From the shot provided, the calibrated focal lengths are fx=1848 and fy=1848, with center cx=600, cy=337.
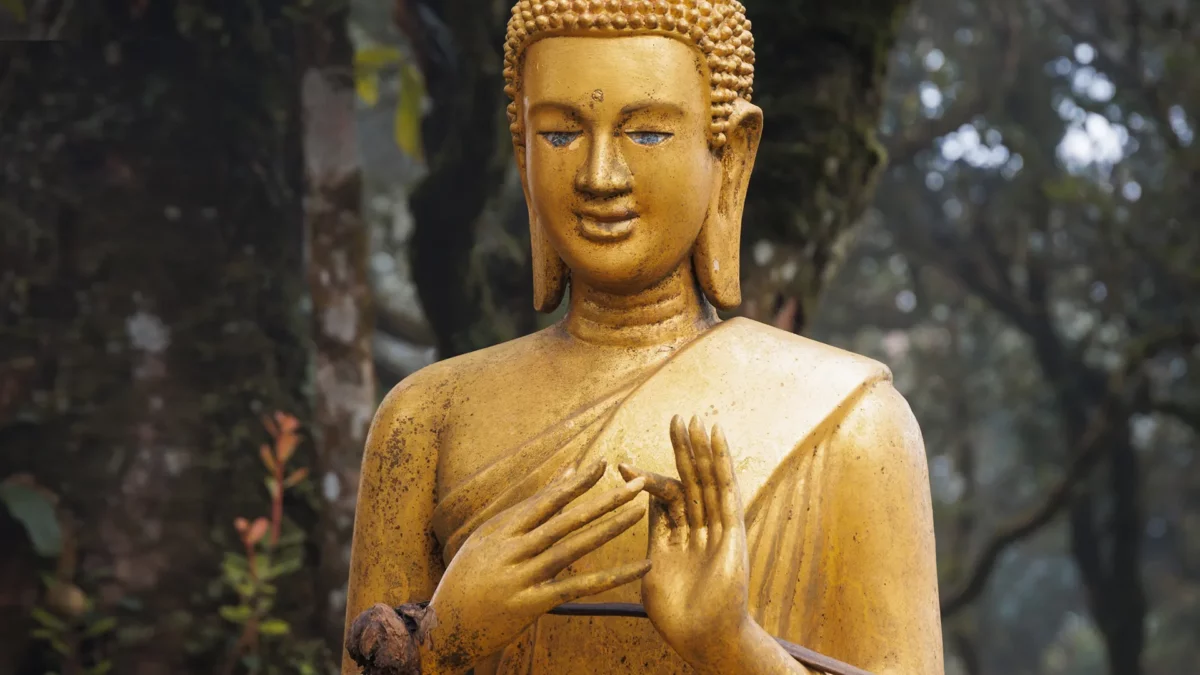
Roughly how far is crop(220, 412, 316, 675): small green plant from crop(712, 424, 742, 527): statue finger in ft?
8.51

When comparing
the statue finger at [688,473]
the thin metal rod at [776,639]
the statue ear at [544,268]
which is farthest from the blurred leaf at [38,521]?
the statue finger at [688,473]

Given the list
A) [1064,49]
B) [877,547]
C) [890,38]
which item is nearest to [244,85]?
[890,38]

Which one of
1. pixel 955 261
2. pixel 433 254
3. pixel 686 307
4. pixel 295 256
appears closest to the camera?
pixel 686 307

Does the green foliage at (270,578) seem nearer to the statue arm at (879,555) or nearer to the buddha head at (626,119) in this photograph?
Result: the buddha head at (626,119)

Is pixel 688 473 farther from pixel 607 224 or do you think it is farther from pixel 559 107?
pixel 559 107

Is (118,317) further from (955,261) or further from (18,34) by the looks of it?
(955,261)

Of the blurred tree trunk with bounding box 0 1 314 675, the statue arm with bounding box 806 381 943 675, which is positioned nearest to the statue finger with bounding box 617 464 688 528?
the statue arm with bounding box 806 381 943 675

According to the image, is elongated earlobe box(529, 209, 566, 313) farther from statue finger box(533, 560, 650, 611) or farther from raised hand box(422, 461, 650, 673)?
statue finger box(533, 560, 650, 611)

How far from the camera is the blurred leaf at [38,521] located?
5.58 metres

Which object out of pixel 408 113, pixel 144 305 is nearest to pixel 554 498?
pixel 144 305

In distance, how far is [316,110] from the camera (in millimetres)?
6297

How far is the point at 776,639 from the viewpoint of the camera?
3.01 meters

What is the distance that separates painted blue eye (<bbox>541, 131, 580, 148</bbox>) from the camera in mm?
3221

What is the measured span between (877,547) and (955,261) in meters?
9.54
